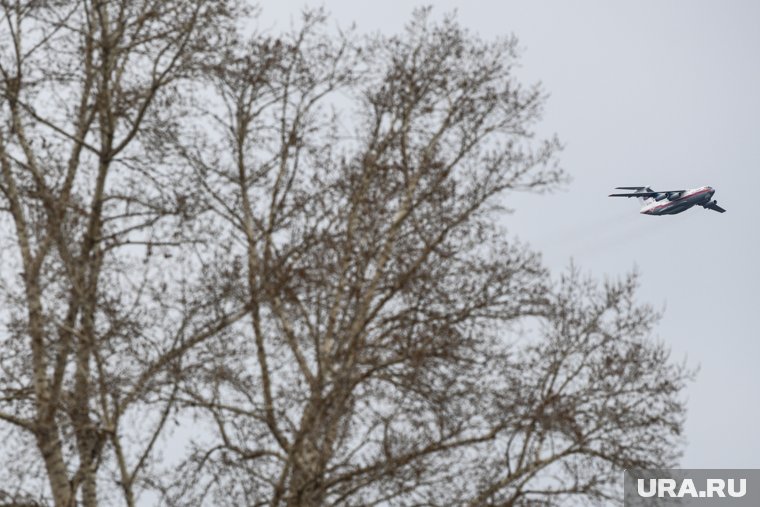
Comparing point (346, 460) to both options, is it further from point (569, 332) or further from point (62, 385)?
point (569, 332)

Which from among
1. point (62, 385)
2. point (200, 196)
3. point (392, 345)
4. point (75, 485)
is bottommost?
point (75, 485)

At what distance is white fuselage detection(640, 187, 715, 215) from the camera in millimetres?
30641

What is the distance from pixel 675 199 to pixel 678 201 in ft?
0.30

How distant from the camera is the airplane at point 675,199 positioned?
3088 centimetres

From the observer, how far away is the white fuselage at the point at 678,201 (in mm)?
30641

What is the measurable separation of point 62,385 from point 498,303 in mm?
5974

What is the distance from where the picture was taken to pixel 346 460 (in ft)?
50.8

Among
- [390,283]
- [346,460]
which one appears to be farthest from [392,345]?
[346,460]

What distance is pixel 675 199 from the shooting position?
31172 mm

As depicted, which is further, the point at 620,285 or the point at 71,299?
the point at 620,285

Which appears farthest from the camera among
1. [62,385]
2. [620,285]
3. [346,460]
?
[620,285]

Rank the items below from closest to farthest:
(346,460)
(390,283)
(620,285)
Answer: (346,460) → (390,283) → (620,285)

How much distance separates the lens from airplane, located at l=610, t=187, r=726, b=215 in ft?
101

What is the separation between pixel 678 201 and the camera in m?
31.1
